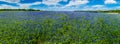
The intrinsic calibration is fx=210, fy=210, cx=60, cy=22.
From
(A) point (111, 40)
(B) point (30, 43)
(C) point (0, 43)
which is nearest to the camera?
(C) point (0, 43)

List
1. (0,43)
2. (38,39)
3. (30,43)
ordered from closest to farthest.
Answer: (0,43), (30,43), (38,39)

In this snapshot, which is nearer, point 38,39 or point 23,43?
point 23,43

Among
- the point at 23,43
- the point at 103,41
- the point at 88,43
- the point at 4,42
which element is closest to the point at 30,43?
the point at 23,43

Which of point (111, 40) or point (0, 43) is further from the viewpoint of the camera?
point (111, 40)

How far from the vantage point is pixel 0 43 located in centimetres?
1838

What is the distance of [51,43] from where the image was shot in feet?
63.7

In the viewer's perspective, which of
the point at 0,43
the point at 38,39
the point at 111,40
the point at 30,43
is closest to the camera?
the point at 0,43

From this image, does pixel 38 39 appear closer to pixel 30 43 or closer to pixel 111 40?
pixel 30 43

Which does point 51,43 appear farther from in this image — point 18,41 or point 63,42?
point 18,41

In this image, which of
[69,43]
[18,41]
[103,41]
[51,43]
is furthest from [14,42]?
[103,41]

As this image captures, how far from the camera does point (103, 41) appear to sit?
20312 mm

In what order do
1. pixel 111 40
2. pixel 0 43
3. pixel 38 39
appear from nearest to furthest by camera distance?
pixel 0 43 < pixel 111 40 < pixel 38 39

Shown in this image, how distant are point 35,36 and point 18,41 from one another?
12.0ft

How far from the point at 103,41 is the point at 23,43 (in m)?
7.64
